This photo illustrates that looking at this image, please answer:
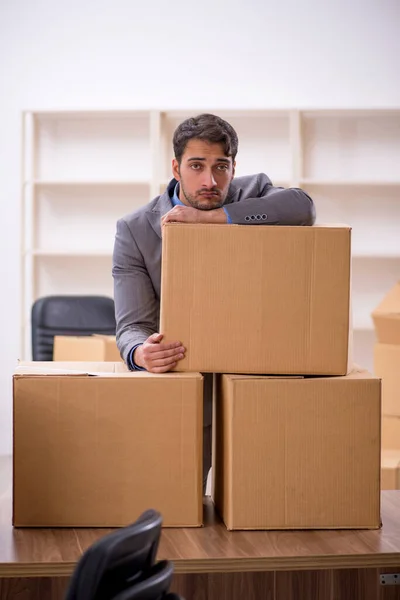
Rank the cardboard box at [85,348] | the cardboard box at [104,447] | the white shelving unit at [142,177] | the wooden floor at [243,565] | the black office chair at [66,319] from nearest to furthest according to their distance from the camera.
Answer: the wooden floor at [243,565] < the cardboard box at [104,447] < the cardboard box at [85,348] < the black office chair at [66,319] < the white shelving unit at [142,177]

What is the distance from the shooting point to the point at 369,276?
17.4 feet

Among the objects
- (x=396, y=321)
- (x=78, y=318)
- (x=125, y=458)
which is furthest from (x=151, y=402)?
(x=78, y=318)

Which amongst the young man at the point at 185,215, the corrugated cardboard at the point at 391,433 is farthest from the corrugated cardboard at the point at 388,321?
the young man at the point at 185,215

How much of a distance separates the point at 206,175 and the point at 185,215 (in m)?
0.25

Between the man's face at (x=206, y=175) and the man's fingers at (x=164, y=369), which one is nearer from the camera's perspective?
the man's fingers at (x=164, y=369)

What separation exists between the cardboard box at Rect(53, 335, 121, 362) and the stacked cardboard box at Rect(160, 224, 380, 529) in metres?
2.50

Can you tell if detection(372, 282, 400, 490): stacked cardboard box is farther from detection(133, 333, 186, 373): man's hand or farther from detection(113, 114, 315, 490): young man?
detection(133, 333, 186, 373): man's hand

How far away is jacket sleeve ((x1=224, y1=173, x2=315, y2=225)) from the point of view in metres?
1.88

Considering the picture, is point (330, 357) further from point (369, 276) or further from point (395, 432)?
point (369, 276)

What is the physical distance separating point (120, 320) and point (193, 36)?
3.52m

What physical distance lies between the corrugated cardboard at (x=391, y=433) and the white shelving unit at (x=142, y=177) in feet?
5.05

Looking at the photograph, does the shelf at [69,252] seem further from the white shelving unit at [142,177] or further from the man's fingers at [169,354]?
the man's fingers at [169,354]

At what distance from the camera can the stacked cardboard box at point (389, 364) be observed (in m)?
3.54

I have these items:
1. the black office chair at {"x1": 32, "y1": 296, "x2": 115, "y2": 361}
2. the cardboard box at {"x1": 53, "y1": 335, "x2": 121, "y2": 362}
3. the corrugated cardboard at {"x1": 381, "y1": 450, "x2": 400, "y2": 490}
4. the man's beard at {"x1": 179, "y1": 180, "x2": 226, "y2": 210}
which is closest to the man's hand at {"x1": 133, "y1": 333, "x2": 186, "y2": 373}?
the man's beard at {"x1": 179, "y1": 180, "x2": 226, "y2": 210}
